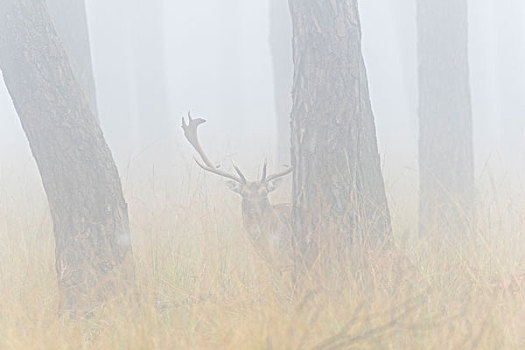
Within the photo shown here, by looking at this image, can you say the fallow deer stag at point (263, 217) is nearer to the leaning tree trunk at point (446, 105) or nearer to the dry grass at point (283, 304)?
the dry grass at point (283, 304)

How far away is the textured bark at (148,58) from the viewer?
17016mm

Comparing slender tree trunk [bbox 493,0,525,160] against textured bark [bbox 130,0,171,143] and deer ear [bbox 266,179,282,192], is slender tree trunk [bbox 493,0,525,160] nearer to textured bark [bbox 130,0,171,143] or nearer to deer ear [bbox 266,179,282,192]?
textured bark [bbox 130,0,171,143]

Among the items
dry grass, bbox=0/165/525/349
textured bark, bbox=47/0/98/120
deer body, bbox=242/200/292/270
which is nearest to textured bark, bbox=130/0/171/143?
textured bark, bbox=47/0/98/120

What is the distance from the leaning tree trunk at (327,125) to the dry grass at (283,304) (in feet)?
0.73

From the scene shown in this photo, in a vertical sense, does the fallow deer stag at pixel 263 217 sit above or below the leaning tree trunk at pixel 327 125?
below

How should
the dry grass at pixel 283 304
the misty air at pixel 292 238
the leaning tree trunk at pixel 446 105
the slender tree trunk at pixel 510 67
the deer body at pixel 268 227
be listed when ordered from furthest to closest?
the slender tree trunk at pixel 510 67, the leaning tree trunk at pixel 446 105, the deer body at pixel 268 227, the misty air at pixel 292 238, the dry grass at pixel 283 304

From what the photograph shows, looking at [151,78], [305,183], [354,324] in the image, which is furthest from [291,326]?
[151,78]

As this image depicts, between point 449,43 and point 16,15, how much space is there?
3.33 metres

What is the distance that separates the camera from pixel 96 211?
3281mm

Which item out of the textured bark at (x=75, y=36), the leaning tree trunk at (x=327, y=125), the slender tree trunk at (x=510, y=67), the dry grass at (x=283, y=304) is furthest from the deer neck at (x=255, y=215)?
the slender tree trunk at (x=510, y=67)

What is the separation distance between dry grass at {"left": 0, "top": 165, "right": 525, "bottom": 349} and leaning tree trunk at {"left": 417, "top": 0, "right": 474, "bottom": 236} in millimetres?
1699

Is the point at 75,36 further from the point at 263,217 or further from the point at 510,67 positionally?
the point at 510,67

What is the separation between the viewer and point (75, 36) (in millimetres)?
4816

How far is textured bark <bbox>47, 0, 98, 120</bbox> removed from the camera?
4754mm
